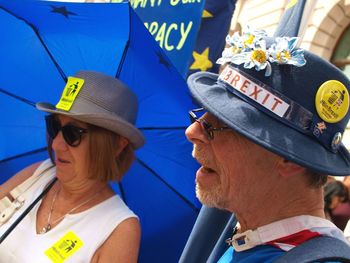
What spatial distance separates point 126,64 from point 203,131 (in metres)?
0.87

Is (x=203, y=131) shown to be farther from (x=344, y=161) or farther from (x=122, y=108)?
(x=122, y=108)

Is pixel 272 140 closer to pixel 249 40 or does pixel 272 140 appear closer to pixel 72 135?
pixel 249 40

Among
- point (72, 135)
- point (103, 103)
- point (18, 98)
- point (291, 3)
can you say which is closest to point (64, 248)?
point (72, 135)

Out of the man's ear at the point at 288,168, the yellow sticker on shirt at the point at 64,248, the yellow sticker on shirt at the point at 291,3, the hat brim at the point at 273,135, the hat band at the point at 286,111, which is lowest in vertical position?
the yellow sticker on shirt at the point at 64,248

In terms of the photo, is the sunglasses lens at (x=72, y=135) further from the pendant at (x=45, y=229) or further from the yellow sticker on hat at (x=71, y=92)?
the pendant at (x=45, y=229)

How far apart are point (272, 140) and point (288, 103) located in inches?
5.0

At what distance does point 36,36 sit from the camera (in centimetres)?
236

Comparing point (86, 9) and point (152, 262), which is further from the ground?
point (86, 9)

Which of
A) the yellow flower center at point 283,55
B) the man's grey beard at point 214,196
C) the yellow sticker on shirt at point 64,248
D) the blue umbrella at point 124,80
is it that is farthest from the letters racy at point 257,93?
the yellow sticker on shirt at point 64,248

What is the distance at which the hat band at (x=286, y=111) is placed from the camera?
1288mm

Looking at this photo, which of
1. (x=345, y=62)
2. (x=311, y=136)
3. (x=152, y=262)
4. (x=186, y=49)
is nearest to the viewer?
(x=311, y=136)

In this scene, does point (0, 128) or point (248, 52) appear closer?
point (248, 52)

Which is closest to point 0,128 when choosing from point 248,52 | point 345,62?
point 248,52

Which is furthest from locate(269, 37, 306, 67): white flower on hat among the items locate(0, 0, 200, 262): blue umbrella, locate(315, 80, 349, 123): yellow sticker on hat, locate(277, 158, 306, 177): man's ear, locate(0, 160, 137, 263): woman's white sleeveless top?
locate(0, 160, 137, 263): woman's white sleeveless top
